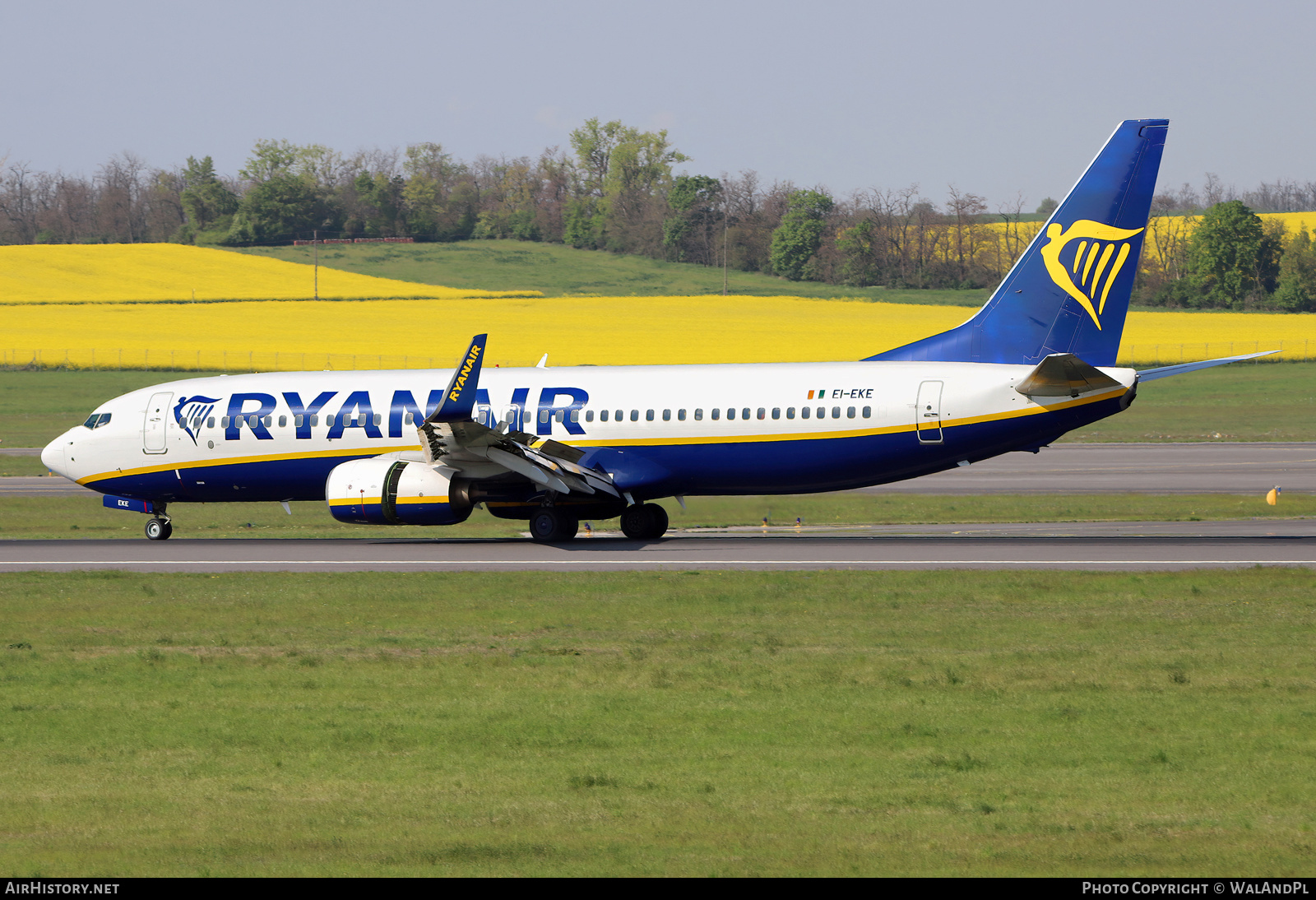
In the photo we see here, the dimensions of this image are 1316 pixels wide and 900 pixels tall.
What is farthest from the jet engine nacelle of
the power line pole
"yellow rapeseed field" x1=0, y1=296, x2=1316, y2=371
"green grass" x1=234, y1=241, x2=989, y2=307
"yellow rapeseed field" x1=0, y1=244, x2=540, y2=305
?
the power line pole

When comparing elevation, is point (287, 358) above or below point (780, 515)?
below

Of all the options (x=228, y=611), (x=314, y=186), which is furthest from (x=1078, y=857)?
(x=314, y=186)

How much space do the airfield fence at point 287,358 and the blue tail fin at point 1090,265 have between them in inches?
2062

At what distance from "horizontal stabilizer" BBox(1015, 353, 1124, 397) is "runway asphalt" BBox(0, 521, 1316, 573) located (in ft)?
10.4

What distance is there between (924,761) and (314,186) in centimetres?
16075

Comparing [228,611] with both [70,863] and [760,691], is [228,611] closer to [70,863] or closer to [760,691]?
[760,691]

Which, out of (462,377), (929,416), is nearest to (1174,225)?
(929,416)

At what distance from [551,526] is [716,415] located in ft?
14.7

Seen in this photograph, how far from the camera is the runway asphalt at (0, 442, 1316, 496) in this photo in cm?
4366

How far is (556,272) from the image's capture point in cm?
13725

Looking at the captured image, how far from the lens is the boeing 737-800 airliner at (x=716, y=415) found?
98.3 feet

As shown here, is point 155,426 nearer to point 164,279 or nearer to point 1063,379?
point 1063,379

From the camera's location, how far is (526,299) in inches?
4483

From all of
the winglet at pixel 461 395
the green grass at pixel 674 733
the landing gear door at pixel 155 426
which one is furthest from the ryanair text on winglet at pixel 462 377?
the landing gear door at pixel 155 426
